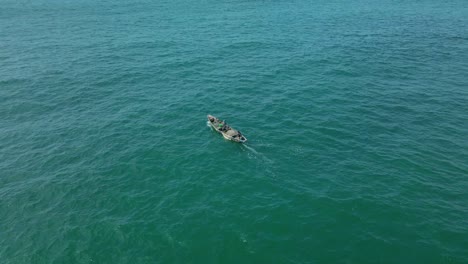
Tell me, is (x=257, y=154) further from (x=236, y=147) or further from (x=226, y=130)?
(x=226, y=130)

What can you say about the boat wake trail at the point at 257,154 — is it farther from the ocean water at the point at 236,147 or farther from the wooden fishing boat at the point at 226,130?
the wooden fishing boat at the point at 226,130

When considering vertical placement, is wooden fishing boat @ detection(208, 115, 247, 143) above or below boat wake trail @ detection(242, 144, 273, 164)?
above

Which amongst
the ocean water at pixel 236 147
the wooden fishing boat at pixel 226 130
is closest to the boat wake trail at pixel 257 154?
the ocean water at pixel 236 147

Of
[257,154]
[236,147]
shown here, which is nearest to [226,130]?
[236,147]

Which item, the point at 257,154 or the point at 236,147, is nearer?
the point at 257,154

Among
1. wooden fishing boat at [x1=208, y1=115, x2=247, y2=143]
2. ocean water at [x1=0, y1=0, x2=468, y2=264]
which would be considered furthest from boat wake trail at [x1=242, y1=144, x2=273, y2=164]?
wooden fishing boat at [x1=208, y1=115, x2=247, y2=143]

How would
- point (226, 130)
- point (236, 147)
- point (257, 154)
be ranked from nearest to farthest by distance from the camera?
1. point (257, 154)
2. point (236, 147)
3. point (226, 130)

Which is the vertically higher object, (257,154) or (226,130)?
(226,130)

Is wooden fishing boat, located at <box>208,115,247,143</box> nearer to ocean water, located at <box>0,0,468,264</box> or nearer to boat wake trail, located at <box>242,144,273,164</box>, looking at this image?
boat wake trail, located at <box>242,144,273,164</box>

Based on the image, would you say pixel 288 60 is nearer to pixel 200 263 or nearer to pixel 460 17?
pixel 200 263
